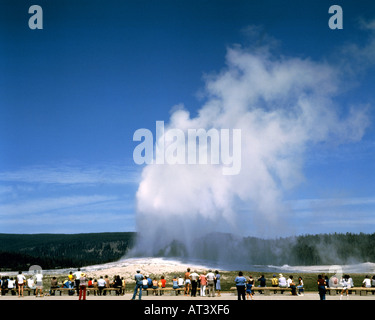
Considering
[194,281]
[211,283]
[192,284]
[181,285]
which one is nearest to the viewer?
[211,283]

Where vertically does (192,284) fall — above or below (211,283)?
below

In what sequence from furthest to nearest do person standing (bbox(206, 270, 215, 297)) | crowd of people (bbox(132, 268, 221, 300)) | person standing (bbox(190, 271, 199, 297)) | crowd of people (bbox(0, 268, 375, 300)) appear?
crowd of people (bbox(0, 268, 375, 300)), person standing (bbox(190, 271, 199, 297)), person standing (bbox(206, 270, 215, 297)), crowd of people (bbox(132, 268, 221, 300))

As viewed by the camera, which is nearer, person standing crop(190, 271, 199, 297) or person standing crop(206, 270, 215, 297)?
person standing crop(206, 270, 215, 297)

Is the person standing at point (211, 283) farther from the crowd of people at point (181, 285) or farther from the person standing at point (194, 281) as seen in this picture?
the person standing at point (194, 281)

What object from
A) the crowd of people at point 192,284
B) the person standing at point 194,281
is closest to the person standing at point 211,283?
the crowd of people at point 192,284

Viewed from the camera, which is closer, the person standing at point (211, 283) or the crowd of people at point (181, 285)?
the person standing at point (211, 283)

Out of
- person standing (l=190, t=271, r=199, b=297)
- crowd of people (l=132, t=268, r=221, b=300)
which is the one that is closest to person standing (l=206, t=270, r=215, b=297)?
crowd of people (l=132, t=268, r=221, b=300)

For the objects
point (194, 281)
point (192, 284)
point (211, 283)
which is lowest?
point (192, 284)

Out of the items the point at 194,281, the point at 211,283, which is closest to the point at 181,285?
the point at 194,281

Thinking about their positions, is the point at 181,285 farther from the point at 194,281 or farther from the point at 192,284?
the point at 194,281

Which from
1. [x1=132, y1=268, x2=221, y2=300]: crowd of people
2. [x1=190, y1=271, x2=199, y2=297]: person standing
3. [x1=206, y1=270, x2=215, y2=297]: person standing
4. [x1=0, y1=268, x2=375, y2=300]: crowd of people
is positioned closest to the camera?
[x1=132, y1=268, x2=221, y2=300]: crowd of people

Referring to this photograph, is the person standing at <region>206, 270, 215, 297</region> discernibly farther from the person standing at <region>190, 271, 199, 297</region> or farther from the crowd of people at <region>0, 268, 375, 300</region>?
the person standing at <region>190, 271, 199, 297</region>
